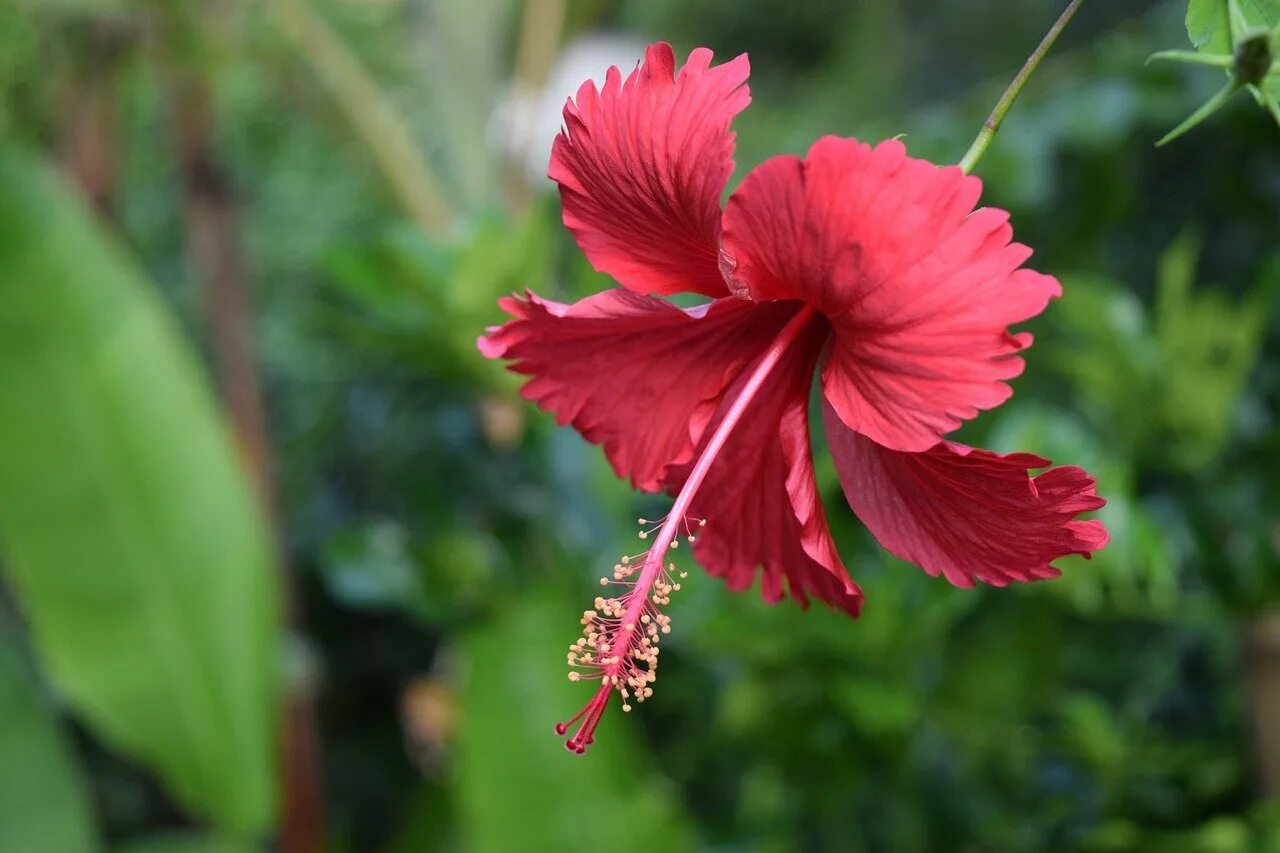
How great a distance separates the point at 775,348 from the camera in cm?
32

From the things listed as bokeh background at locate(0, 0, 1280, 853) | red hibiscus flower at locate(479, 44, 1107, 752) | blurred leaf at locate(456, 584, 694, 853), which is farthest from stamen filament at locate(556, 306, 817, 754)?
blurred leaf at locate(456, 584, 694, 853)

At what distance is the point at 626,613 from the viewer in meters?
0.32

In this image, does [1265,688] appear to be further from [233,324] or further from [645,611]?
[233,324]

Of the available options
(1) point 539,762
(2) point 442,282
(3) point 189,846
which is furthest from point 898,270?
(3) point 189,846

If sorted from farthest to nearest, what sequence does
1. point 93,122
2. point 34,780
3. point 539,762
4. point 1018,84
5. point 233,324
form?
1. point 93,122
2. point 233,324
3. point 34,780
4. point 539,762
5. point 1018,84

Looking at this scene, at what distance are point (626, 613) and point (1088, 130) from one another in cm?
78

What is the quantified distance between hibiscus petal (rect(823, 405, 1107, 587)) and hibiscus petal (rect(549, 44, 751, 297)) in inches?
2.6

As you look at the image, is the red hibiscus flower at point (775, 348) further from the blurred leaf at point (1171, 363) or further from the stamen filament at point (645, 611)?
the blurred leaf at point (1171, 363)

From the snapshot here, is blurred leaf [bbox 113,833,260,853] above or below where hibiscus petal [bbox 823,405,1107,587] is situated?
above

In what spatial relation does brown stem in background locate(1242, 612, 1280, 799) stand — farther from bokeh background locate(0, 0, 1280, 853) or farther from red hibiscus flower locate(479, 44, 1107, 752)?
red hibiscus flower locate(479, 44, 1107, 752)

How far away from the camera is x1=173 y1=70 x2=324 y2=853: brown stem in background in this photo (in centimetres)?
139

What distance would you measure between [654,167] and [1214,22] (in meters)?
0.14

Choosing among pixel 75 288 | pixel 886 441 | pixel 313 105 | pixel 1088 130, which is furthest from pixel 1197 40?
pixel 313 105

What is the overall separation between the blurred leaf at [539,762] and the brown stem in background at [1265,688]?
1.67 feet
